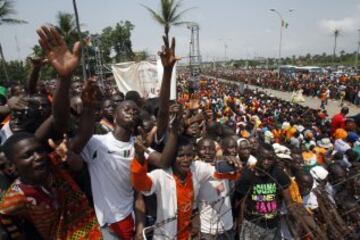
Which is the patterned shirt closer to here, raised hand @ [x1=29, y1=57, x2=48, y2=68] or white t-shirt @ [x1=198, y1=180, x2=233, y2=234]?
white t-shirt @ [x1=198, y1=180, x2=233, y2=234]

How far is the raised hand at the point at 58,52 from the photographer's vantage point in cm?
194

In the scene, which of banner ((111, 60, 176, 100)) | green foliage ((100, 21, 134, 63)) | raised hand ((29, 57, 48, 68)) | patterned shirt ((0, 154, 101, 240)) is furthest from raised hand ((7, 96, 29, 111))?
green foliage ((100, 21, 134, 63))

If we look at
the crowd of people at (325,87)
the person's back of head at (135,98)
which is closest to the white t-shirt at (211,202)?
the person's back of head at (135,98)

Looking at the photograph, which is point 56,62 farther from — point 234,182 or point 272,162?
point 272,162

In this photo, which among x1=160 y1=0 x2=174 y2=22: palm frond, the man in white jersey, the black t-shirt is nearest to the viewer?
the man in white jersey

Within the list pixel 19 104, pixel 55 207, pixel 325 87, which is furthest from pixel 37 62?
pixel 325 87

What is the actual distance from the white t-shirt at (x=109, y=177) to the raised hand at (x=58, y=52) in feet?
2.04

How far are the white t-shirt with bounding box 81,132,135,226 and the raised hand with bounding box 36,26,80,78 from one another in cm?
62

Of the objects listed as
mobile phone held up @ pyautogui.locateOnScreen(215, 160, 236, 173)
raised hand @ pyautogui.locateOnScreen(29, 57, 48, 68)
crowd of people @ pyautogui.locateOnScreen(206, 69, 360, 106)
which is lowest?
crowd of people @ pyautogui.locateOnScreen(206, 69, 360, 106)

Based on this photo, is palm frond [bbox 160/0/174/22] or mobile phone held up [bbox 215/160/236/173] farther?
palm frond [bbox 160/0/174/22]

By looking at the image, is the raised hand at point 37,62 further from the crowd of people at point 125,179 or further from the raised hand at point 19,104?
the raised hand at point 19,104

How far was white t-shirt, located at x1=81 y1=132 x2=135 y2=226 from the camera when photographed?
7.68 ft

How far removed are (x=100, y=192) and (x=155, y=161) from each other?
1.63ft

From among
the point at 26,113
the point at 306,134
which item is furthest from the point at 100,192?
the point at 306,134
